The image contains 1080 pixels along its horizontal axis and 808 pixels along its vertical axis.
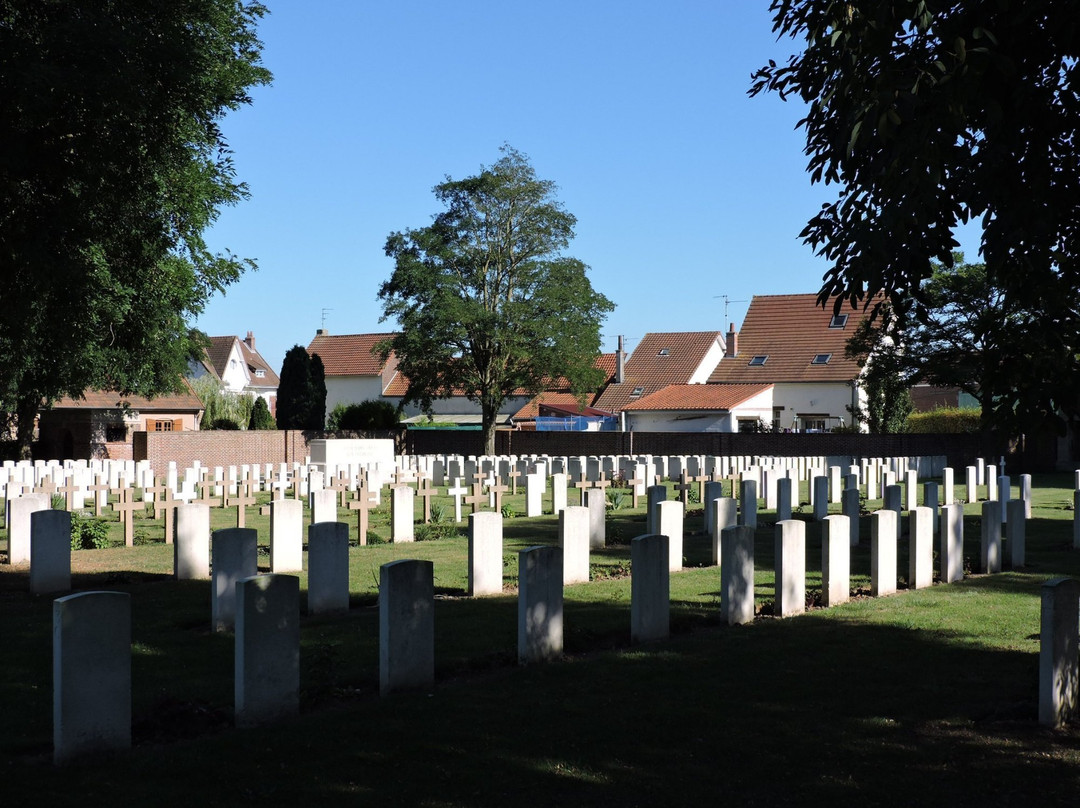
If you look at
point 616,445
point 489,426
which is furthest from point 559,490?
point 616,445

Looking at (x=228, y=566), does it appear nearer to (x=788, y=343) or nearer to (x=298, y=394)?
(x=298, y=394)

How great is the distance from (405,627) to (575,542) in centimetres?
472

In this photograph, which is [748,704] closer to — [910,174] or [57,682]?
[910,174]

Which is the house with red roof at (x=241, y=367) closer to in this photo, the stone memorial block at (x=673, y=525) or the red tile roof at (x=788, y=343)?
the red tile roof at (x=788, y=343)

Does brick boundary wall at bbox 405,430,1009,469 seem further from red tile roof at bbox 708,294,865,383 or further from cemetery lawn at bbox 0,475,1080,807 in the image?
cemetery lawn at bbox 0,475,1080,807

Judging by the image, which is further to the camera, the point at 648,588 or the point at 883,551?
the point at 883,551

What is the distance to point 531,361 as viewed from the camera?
43.8 m

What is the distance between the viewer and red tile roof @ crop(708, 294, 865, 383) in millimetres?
52812

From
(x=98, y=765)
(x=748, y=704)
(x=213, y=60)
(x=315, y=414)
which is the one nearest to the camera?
(x=98, y=765)

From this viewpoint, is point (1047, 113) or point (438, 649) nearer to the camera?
point (1047, 113)

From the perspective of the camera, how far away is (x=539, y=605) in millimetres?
8125

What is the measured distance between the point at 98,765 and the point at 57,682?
51 centimetres

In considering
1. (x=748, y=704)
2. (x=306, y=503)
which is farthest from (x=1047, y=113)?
(x=306, y=503)

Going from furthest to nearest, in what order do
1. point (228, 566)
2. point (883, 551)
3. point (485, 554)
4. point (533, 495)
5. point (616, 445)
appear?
1. point (616, 445)
2. point (533, 495)
3. point (883, 551)
4. point (485, 554)
5. point (228, 566)
